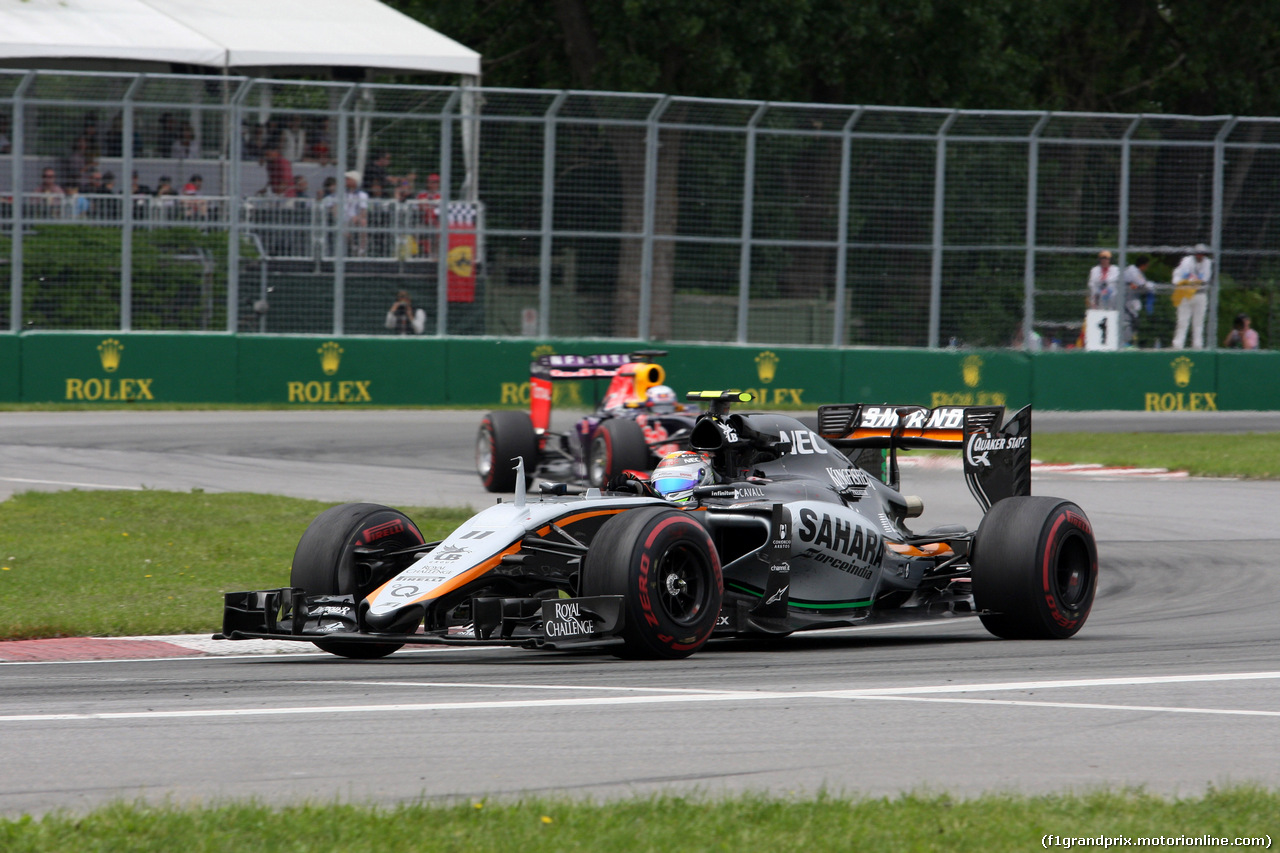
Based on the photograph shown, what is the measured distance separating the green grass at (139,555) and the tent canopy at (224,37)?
629 inches

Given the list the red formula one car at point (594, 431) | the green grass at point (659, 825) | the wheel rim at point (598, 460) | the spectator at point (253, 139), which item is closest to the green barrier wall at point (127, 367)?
the spectator at point (253, 139)

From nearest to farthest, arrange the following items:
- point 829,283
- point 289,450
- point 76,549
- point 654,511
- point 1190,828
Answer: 1. point 1190,828
2. point 654,511
3. point 76,549
4. point 289,450
5. point 829,283

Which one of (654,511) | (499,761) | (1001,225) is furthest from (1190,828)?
(1001,225)

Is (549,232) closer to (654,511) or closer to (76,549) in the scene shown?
(76,549)

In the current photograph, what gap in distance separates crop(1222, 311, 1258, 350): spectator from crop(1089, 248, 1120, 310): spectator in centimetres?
208

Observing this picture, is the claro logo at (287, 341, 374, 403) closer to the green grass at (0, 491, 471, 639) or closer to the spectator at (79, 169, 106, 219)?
the spectator at (79, 169, 106, 219)

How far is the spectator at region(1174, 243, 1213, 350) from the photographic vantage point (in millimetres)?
27328

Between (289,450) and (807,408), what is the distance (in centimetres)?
874

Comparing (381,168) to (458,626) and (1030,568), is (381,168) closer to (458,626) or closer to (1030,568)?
(1030,568)

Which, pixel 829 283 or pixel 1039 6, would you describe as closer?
pixel 829 283

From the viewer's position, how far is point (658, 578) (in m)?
8.15

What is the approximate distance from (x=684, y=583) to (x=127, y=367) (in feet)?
57.8

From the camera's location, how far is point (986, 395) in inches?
1061

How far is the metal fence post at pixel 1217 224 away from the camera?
88.8ft
